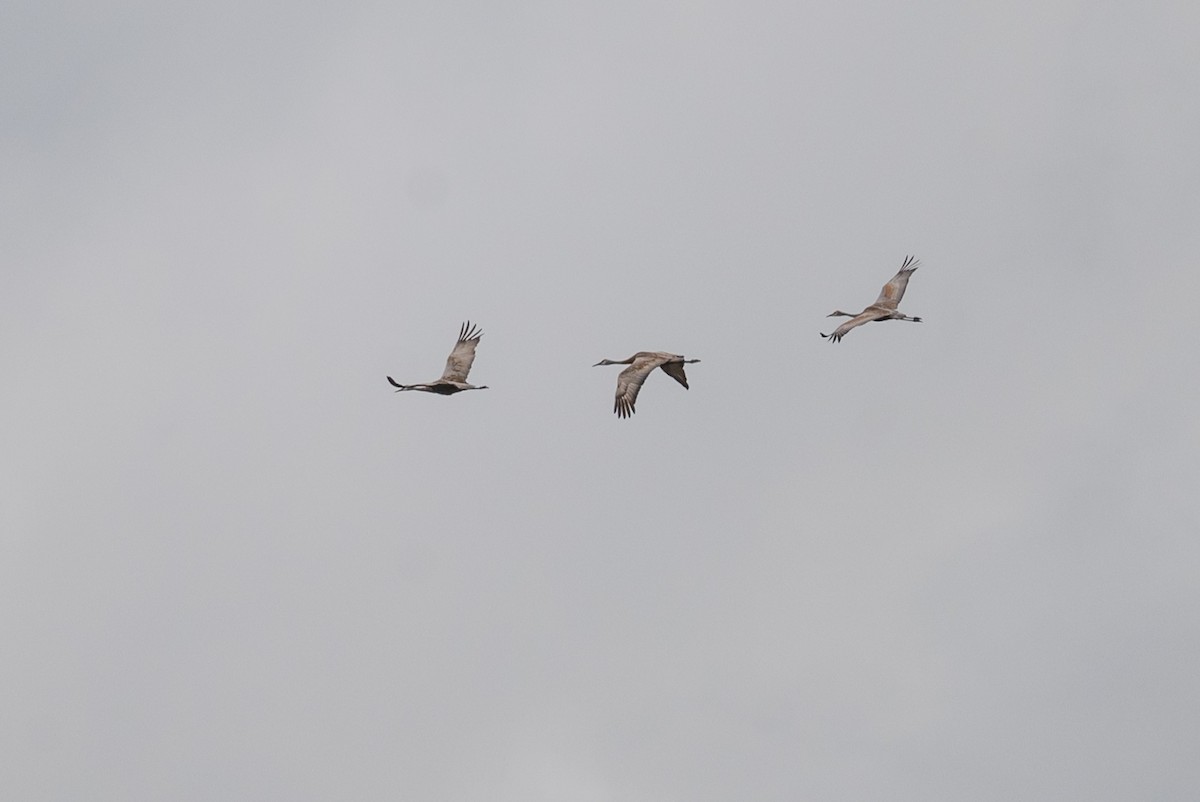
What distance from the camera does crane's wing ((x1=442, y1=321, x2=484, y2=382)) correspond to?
68.7 m

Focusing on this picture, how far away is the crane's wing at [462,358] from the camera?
6869 centimetres

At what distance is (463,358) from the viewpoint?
69.2 metres

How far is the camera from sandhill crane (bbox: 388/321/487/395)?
67250 mm

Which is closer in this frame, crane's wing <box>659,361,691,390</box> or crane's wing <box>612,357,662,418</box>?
crane's wing <box>612,357,662,418</box>

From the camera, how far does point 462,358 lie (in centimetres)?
6925

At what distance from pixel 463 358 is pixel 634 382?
7.41 metres

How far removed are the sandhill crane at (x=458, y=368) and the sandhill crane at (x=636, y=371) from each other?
17.4 ft

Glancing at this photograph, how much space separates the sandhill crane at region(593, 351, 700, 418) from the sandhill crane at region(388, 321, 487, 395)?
531 centimetres

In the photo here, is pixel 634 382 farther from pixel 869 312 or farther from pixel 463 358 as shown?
pixel 869 312

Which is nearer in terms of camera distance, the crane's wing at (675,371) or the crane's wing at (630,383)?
the crane's wing at (630,383)

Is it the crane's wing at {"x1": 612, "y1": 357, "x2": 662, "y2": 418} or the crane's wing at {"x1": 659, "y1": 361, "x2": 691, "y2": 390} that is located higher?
the crane's wing at {"x1": 659, "y1": 361, "x2": 691, "y2": 390}

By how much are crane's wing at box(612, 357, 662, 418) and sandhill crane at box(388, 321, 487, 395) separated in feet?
18.4

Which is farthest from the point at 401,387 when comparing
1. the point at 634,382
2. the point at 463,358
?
the point at 634,382

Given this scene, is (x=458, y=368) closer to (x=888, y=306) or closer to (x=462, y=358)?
(x=462, y=358)
